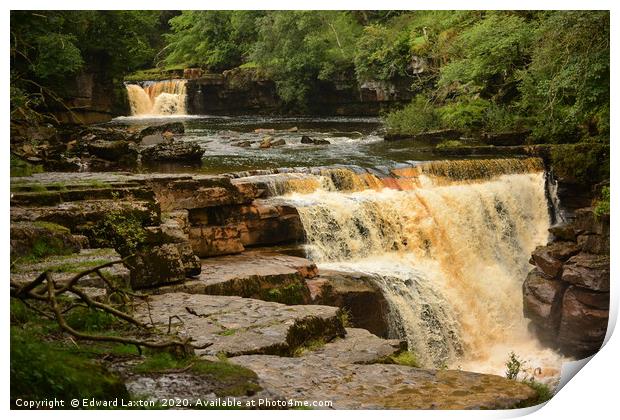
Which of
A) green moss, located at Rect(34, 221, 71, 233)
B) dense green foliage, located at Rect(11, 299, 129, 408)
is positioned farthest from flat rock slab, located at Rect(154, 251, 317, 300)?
dense green foliage, located at Rect(11, 299, 129, 408)

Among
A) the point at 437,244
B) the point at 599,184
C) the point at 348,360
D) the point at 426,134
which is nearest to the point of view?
the point at 348,360

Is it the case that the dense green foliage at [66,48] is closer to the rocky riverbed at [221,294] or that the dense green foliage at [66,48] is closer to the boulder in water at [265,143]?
the rocky riverbed at [221,294]

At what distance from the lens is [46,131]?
27.0ft

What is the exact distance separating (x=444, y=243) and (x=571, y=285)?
189 centimetres

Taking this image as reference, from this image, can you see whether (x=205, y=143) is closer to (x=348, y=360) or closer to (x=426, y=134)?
(x=426, y=134)

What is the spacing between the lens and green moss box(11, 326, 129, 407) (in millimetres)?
4367

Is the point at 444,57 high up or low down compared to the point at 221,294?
up

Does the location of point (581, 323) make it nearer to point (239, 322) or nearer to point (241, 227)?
point (241, 227)

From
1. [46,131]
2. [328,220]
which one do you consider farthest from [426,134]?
[46,131]

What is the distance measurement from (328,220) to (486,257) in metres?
2.63

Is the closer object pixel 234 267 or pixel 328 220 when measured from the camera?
pixel 234 267

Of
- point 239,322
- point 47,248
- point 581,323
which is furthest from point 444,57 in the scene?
point 47,248

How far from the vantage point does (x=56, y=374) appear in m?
4.38
